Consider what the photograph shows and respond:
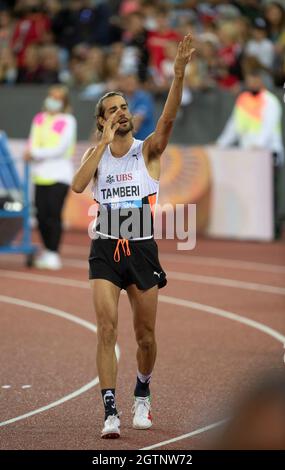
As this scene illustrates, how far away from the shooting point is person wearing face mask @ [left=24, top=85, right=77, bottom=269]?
13898 millimetres

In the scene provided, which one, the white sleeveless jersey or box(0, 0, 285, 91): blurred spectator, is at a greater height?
box(0, 0, 285, 91): blurred spectator

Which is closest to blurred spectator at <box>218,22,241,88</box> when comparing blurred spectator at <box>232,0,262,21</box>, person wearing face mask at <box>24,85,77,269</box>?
blurred spectator at <box>232,0,262,21</box>

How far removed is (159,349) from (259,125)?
27.6ft

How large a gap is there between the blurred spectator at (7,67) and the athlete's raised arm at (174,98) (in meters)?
15.6

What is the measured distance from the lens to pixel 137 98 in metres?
15.3

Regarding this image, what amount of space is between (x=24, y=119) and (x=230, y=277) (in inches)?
351

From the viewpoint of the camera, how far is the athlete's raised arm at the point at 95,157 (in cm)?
626

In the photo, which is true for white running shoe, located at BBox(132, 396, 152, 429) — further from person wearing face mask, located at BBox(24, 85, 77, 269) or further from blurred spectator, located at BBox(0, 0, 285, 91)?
blurred spectator, located at BBox(0, 0, 285, 91)

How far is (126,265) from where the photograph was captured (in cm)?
638

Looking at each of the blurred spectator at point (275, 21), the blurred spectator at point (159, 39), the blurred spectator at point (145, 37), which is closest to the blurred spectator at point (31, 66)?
the blurred spectator at point (145, 37)

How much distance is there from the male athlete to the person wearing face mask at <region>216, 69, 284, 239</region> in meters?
10.6

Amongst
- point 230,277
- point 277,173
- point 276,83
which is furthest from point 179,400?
point 276,83

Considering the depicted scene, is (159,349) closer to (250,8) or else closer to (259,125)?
(259,125)

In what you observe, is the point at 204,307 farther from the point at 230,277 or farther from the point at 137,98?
the point at 137,98
